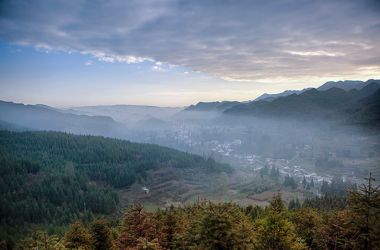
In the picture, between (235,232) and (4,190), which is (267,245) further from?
(4,190)

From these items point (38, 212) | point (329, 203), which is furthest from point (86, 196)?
point (329, 203)

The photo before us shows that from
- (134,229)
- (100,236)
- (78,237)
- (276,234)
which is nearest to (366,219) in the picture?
(276,234)

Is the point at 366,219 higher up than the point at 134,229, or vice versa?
the point at 366,219

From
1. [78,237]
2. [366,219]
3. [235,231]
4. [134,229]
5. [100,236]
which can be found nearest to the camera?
[235,231]

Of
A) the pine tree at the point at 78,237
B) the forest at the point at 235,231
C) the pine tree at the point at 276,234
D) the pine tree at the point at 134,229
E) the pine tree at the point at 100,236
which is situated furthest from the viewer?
the pine tree at the point at 100,236

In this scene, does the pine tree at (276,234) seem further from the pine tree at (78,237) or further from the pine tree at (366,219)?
the pine tree at (78,237)

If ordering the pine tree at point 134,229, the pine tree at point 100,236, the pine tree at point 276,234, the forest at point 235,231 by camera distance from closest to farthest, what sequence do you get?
the forest at point 235,231, the pine tree at point 276,234, the pine tree at point 134,229, the pine tree at point 100,236

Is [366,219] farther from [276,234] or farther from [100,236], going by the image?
[100,236]

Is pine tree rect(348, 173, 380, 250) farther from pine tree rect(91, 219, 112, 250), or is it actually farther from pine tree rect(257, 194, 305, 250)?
pine tree rect(91, 219, 112, 250)

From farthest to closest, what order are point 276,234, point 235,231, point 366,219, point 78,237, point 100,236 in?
point 100,236
point 78,237
point 276,234
point 366,219
point 235,231

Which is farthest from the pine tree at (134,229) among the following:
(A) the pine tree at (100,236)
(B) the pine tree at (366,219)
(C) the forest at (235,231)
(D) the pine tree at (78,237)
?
(B) the pine tree at (366,219)

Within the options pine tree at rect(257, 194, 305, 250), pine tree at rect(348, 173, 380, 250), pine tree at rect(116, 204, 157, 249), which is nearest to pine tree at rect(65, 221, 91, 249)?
pine tree at rect(116, 204, 157, 249)

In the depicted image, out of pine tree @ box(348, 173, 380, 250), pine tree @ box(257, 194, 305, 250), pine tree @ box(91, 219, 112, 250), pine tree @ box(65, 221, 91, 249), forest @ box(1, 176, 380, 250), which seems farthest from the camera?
pine tree @ box(91, 219, 112, 250)
